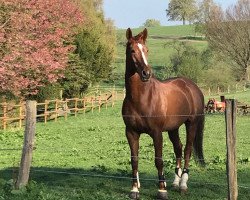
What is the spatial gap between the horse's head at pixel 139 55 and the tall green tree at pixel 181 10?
94678 mm

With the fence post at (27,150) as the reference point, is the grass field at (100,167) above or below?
below

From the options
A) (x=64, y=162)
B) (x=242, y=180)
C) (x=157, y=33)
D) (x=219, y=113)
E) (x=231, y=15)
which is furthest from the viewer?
(x=157, y=33)

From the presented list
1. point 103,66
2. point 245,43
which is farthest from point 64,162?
point 245,43

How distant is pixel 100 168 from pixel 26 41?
12.2 m

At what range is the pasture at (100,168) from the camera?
7.84 metres

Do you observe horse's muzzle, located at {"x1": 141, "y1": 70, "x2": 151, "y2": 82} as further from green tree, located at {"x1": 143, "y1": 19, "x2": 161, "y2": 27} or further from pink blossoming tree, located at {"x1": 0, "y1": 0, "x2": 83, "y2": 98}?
green tree, located at {"x1": 143, "y1": 19, "x2": 161, "y2": 27}

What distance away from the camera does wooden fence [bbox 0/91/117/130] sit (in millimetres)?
26922

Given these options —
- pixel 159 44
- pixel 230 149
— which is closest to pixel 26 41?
pixel 230 149

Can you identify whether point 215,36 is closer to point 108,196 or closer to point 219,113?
point 219,113

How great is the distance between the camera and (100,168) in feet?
36.1

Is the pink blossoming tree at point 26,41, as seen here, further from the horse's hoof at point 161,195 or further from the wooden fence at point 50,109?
the horse's hoof at point 161,195

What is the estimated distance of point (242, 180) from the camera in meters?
9.94

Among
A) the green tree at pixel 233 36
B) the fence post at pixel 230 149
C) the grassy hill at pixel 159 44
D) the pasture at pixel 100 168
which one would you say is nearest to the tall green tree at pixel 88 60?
the pasture at pixel 100 168

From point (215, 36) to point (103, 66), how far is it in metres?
24.0
